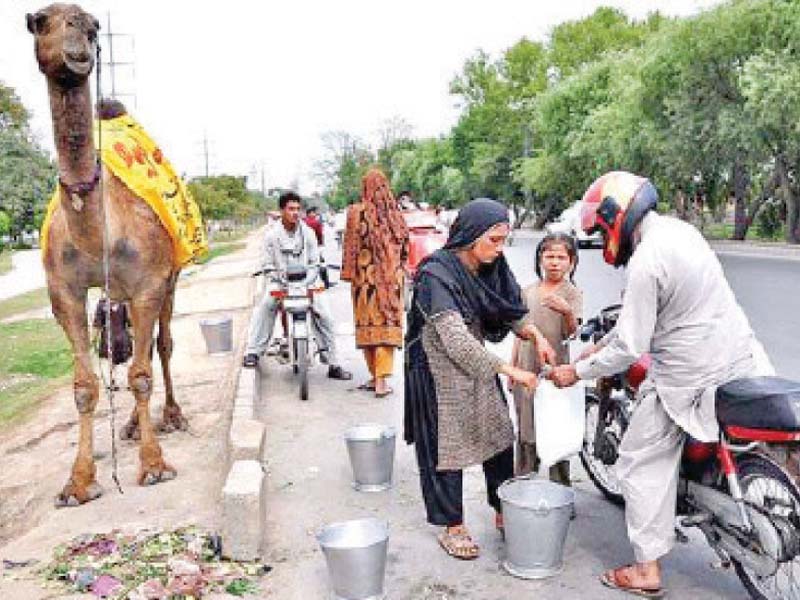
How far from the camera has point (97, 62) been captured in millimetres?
4801

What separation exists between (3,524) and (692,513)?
Answer: 13.9 feet

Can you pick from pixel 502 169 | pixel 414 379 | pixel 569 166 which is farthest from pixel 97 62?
pixel 502 169

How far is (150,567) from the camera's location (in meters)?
4.20

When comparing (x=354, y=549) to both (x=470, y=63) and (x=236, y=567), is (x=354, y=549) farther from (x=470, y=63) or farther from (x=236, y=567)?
(x=470, y=63)

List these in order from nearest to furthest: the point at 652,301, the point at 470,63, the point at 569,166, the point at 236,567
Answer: the point at 652,301, the point at 236,567, the point at 569,166, the point at 470,63

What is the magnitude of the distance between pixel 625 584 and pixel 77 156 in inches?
149

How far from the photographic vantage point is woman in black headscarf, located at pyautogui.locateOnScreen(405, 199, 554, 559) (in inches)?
158

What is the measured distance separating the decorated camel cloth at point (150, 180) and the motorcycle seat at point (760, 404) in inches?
151

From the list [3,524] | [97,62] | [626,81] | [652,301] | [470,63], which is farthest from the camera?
[470,63]

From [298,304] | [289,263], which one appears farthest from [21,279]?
[298,304]

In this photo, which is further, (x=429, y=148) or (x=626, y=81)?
(x=429, y=148)

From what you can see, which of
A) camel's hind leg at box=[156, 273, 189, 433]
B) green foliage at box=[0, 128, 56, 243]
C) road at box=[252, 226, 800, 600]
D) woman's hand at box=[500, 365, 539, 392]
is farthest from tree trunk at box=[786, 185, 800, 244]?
green foliage at box=[0, 128, 56, 243]

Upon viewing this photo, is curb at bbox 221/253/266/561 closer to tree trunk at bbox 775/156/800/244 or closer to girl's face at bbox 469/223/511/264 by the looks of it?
girl's face at bbox 469/223/511/264

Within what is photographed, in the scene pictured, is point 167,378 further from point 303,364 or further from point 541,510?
point 541,510
